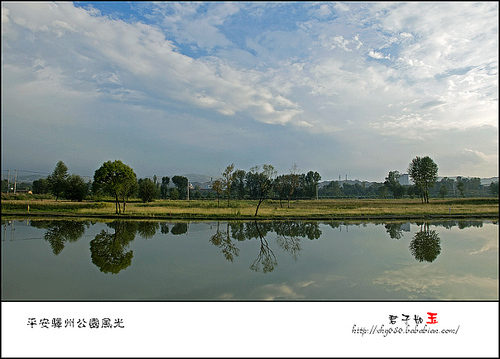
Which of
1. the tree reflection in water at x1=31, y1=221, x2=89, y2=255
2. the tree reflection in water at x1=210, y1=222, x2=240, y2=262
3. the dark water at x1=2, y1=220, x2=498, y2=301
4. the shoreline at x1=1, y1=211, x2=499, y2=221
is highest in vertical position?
the shoreline at x1=1, y1=211, x2=499, y2=221

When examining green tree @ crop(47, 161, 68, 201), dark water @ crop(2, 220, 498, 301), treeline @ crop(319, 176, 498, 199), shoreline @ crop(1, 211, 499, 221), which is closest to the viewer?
dark water @ crop(2, 220, 498, 301)

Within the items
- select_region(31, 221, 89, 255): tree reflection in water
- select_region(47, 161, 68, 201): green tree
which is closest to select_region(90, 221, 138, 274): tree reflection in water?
select_region(31, 221, 89, 255): tree reflection in water

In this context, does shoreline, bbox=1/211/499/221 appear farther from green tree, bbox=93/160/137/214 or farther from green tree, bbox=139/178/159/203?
green tree, bbox=139/178/159/203

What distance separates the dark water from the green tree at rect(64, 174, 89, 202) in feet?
100

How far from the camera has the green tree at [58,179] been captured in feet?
152

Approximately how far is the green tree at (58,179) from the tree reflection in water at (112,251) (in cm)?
3736

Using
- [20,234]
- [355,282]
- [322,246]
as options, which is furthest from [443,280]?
[20,234]

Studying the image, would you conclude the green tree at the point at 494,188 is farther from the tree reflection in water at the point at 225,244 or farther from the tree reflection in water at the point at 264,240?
the tree reflection in water at the point at 225,244

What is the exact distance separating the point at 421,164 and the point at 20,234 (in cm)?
2727

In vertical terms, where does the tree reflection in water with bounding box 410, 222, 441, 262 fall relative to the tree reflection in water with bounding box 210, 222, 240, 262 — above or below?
above

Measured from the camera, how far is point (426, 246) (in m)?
12.6

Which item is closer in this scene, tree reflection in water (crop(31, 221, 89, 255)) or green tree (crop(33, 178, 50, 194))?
tree reflection in water (crop(31, 221, 89, 255))

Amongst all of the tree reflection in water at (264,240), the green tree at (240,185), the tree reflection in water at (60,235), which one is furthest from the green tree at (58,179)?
the green tree at (240,185)

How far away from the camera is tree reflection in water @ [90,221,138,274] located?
9416 mm
